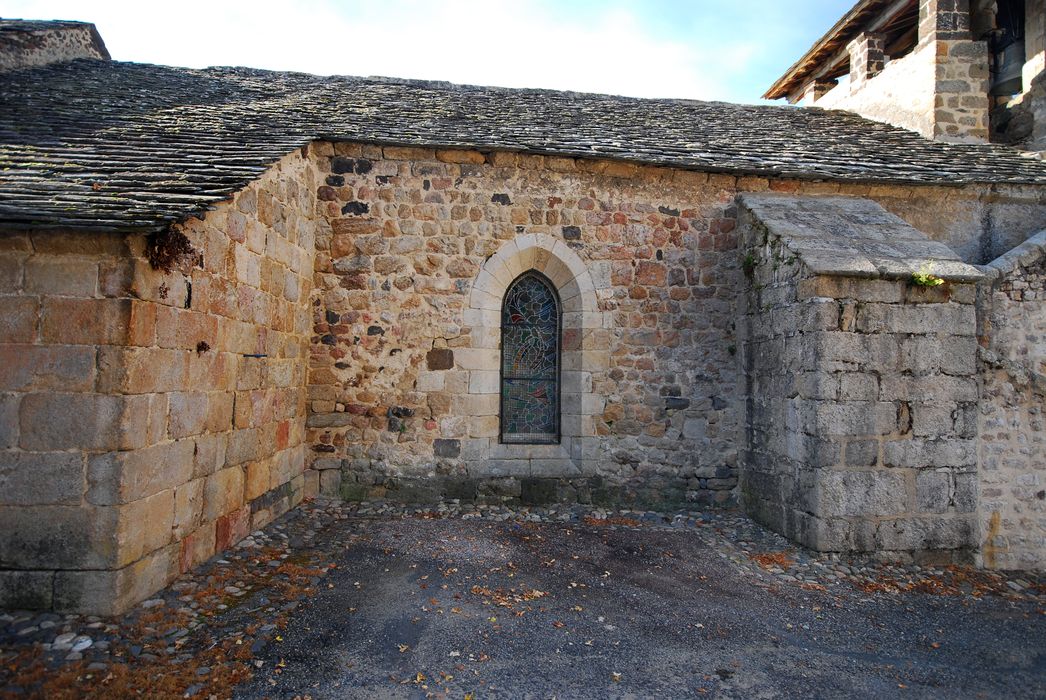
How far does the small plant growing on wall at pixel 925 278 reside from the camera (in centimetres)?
553

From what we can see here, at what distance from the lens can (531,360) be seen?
23.8ft

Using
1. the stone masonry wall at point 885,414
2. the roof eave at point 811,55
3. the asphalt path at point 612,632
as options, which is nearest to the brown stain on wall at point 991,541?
the stone masonry wall at point 885,414

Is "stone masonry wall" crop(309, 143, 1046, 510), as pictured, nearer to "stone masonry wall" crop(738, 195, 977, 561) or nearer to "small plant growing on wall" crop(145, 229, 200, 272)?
"stone masonry wall" crop(738, 195, 977, 561)

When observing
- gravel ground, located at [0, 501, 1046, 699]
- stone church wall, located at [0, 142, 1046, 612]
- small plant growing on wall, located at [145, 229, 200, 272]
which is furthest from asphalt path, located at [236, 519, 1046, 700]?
small plant growing on wall, located at [145, 229, 200, 272]

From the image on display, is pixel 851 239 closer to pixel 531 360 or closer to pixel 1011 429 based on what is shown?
pixel 1011 429

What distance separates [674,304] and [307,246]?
4.11 metres

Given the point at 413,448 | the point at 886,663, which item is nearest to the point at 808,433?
the point at 886,663

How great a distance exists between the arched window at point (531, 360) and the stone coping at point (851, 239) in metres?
2.55

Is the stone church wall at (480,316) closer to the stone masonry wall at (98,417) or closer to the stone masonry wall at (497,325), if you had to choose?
the stone masonry wall at (497,325)

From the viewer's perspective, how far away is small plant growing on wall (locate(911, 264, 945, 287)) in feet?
18.1

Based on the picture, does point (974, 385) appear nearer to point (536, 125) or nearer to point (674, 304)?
point (674, 304)

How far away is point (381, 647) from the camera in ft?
12.2

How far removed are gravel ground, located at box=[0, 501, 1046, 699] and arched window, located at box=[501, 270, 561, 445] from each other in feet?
4.92

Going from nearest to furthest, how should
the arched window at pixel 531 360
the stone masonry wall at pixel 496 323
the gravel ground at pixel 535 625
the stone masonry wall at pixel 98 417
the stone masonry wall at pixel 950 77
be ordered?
1. the gravel ground at pixel 535 625
2. the stone masonry wall at pixel 98 417
3. the stone masonry wall at pixel 496 323
4. the arched window at pixel 531 360
5. the stone masonry wall at pixel 950 77
